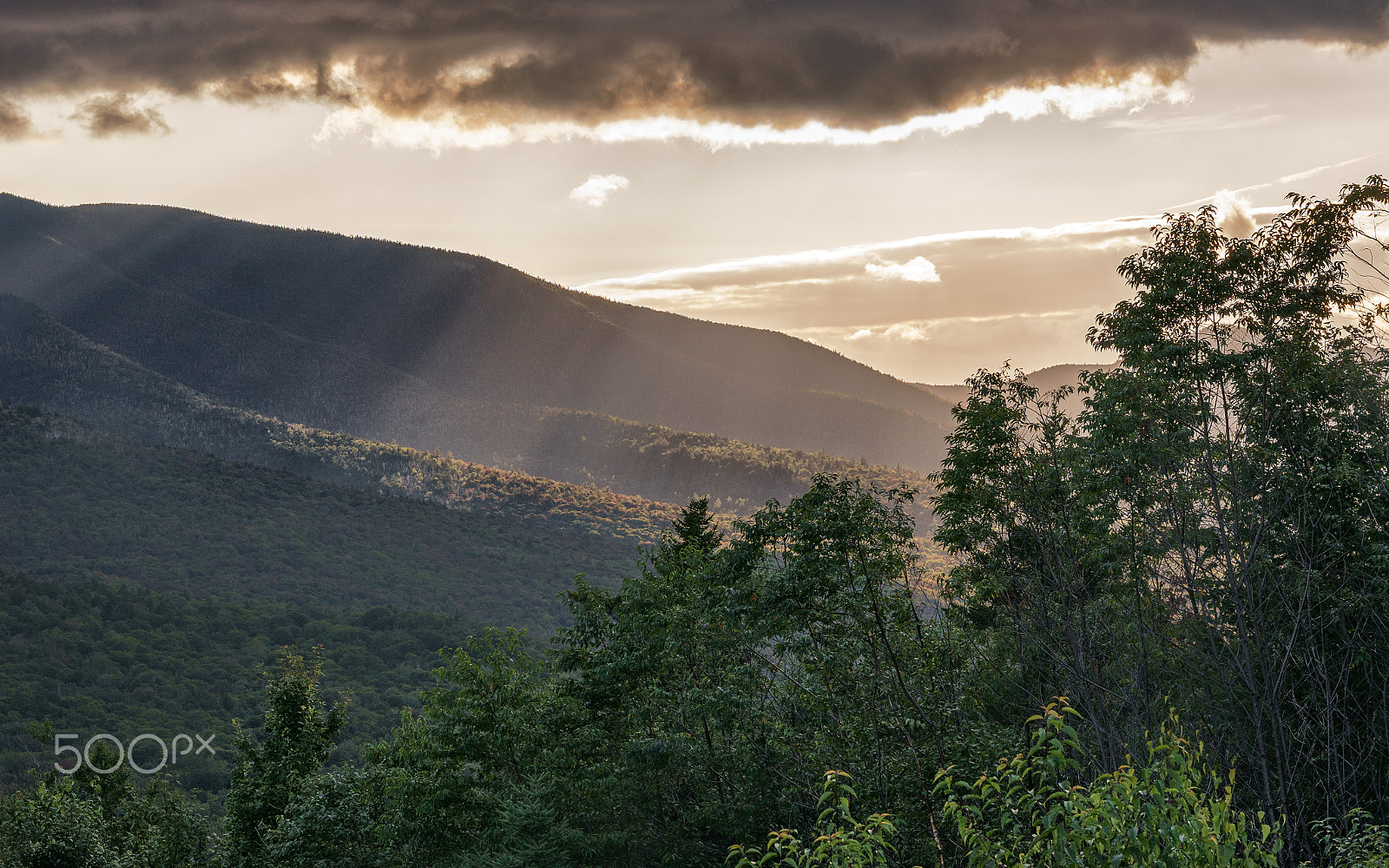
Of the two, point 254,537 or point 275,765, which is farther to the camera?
point 254,537

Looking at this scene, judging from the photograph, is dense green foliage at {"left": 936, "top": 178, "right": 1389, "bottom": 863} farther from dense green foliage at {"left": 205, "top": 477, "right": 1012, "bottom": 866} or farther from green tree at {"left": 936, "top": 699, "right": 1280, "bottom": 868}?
green tree at {"left": 936, "top": 699, "right": 1280, "bottom": 868}

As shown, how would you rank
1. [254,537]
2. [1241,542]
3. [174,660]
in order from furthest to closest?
[254,537] < [174,660] < [1241,542]

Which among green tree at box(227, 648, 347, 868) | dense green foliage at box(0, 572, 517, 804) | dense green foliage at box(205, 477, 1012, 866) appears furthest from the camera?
dense green foliage at box(0, 572, 517, 804)

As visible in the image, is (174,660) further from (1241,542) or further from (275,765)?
(1241,542)

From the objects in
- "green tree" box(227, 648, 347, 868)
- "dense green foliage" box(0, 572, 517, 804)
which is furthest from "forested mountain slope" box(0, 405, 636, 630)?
"green tree" box(227, 648, 347, 868)

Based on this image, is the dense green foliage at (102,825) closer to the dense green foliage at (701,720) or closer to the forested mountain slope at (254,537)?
the dense green foliage at (701,720)

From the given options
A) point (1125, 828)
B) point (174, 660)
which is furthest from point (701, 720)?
point (174, 660)

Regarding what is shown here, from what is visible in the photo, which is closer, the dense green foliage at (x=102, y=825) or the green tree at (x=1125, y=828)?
the green tree at (x=1125, y=828)

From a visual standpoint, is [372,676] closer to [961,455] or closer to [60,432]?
[961,455]

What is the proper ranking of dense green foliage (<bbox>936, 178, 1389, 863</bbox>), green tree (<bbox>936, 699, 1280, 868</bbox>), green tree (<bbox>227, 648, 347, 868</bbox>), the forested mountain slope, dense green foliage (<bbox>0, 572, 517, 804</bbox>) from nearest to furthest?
green tree (<bbox>936, 699, 1280, 868</bbox>) → dense green foliage (<bbox>936, 178, 1389, 863</bbox>) → green tree (<bbox>227, 648, 347, 868</bbox>) → dense green foliage (<bbox>0, 572, 517, 804</bbox>) → the forested mountain slope

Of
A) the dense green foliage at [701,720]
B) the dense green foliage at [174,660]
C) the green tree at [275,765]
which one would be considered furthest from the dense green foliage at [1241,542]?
the dense green foliage at [174,660]

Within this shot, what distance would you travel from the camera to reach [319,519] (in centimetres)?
16950

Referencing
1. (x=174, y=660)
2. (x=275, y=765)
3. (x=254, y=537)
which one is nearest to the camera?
(x=275, y=765)

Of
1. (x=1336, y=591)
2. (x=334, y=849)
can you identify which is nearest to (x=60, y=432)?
(x=334, y=849)
